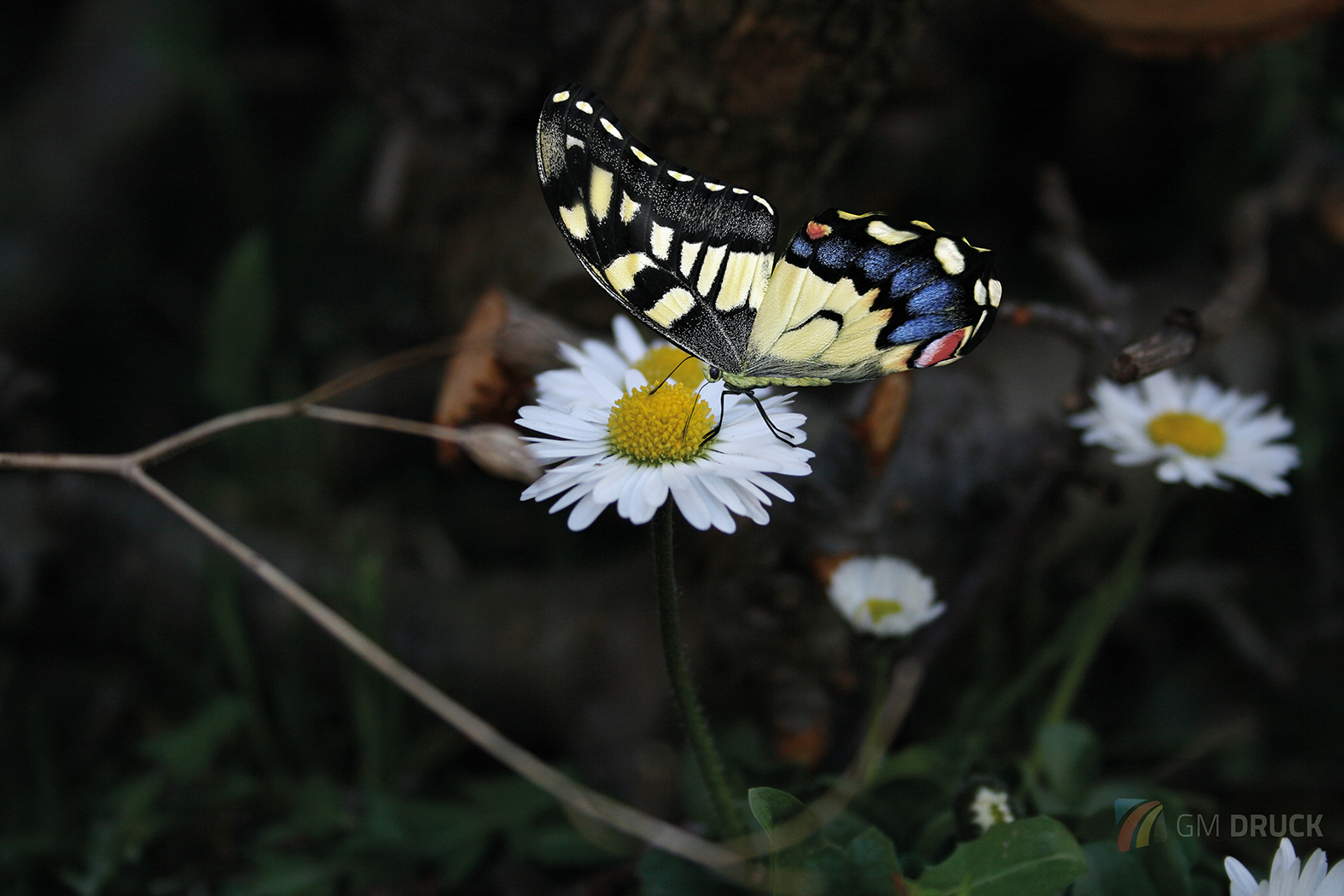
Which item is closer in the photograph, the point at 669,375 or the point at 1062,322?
the point at 669,375

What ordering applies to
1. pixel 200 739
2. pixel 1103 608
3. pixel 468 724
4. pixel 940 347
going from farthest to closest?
pixel 200 739, pixel 1103 608, pixel 940 347, pixel 468 724

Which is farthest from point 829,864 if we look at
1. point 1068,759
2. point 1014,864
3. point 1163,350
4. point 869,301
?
point 1163,350

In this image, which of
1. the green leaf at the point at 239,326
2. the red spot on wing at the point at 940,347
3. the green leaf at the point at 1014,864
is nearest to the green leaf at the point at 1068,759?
the green leaf at the point at 1014,864

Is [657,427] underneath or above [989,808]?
above

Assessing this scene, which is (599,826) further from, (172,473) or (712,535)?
(172,473)

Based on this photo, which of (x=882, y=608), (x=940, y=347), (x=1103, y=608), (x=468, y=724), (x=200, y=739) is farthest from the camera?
(x=200, y=739)

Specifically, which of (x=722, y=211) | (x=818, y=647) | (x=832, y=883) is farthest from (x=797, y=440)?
(x=818, y=647)

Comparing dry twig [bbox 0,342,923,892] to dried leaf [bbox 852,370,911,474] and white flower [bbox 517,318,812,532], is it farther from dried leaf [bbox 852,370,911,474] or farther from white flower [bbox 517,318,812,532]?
dried leaf [bbox 852,370,911,474]

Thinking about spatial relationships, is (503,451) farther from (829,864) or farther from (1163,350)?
(1163,350)
